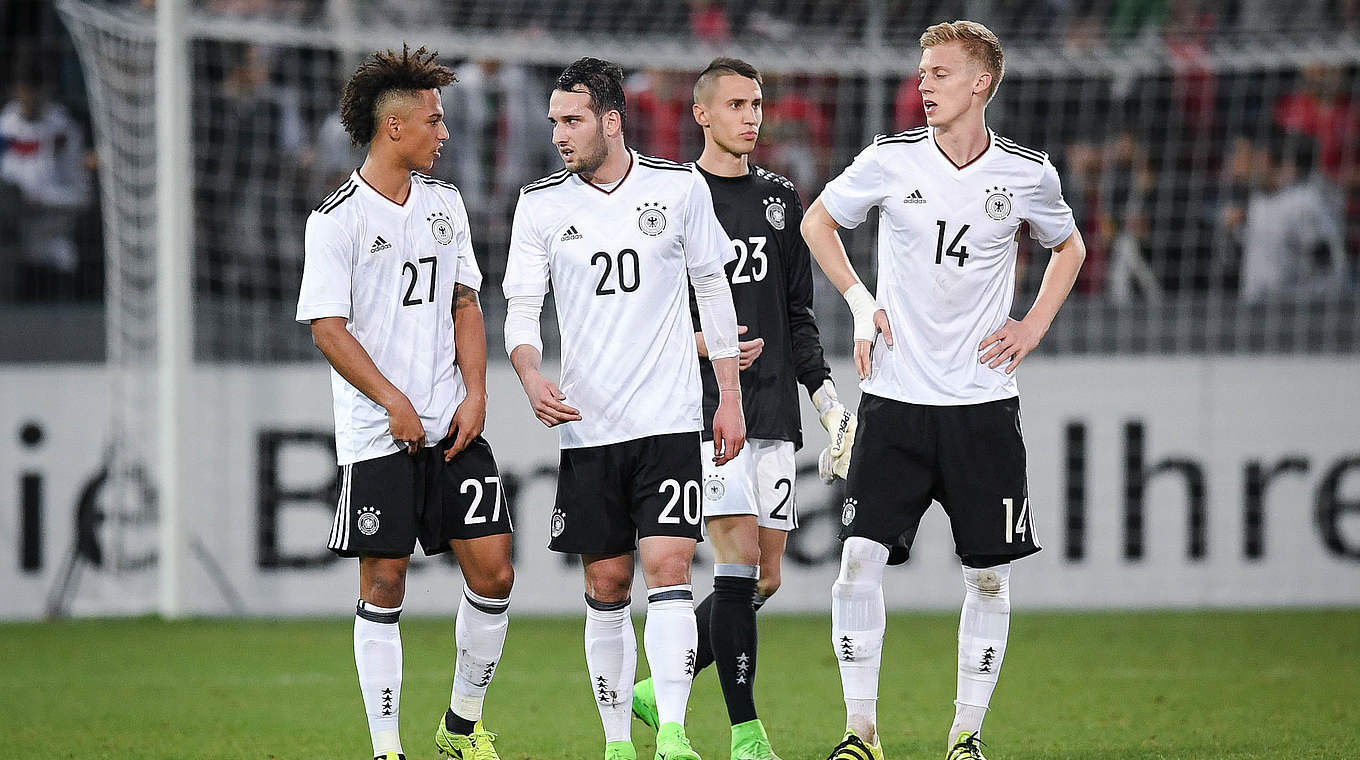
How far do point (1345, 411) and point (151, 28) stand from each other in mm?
8453

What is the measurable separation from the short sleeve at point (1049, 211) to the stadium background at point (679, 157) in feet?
18.4

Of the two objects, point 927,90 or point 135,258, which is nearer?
point 927,90

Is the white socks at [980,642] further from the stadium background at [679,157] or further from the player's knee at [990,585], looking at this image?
the stadium background at [679,157]

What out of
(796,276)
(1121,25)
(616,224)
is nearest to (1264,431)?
(1121,25)

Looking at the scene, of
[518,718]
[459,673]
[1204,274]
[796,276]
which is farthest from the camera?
[1204,274]

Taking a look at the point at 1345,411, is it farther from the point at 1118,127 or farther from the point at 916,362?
the point at 916,362

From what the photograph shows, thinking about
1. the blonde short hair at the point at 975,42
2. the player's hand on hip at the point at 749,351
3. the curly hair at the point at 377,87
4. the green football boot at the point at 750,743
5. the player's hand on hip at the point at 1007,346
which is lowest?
Result: the green football boot at the point at 750,743

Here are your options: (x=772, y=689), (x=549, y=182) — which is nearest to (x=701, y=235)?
(x=549, y=182)

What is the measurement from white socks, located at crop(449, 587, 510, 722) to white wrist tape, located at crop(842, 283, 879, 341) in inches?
59.2

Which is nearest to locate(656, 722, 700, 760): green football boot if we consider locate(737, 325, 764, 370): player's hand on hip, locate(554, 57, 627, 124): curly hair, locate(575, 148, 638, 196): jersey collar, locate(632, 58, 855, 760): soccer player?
locate(632, 58, 855, 760): soccer player

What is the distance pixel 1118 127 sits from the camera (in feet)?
42.4

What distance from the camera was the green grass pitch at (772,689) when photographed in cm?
656

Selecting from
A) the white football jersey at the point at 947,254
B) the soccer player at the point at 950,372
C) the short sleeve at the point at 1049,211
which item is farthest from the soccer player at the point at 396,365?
the short sleeve at the point at 1049,211

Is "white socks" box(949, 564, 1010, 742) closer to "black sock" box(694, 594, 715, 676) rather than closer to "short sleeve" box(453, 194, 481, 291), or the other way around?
"black sock" box(694, 594, 715, 676)
